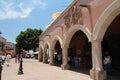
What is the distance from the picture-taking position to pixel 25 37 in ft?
217

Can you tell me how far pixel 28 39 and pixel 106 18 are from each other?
53.2 metres

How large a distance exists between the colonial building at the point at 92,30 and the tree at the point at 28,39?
36.5 m

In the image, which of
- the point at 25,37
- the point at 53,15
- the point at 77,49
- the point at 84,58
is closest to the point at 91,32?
the point at 84,58

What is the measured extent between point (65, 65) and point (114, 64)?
4537 mm

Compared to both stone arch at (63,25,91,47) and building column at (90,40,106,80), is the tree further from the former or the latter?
building column at (90,40,106,80)

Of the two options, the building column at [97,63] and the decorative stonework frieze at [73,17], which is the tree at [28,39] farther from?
the building column at [97,63]

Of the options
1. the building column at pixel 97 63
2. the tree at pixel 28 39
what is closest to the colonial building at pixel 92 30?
the building column at pixel 97 63

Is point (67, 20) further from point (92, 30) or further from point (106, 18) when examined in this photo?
point (106, 18)

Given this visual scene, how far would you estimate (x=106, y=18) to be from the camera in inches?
540

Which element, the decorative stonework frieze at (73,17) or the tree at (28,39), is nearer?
the decorative stonework frieze at (73,17)

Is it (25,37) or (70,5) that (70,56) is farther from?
(25,37)

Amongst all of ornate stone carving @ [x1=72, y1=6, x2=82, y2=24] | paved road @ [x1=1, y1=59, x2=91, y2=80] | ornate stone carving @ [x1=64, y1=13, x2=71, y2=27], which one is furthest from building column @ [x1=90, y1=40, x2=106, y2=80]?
ornate stone carving @ [x1=64, y1=13, x2=71, y2=27]

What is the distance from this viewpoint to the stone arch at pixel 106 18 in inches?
502

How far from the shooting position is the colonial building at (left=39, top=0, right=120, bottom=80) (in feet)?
46.6
